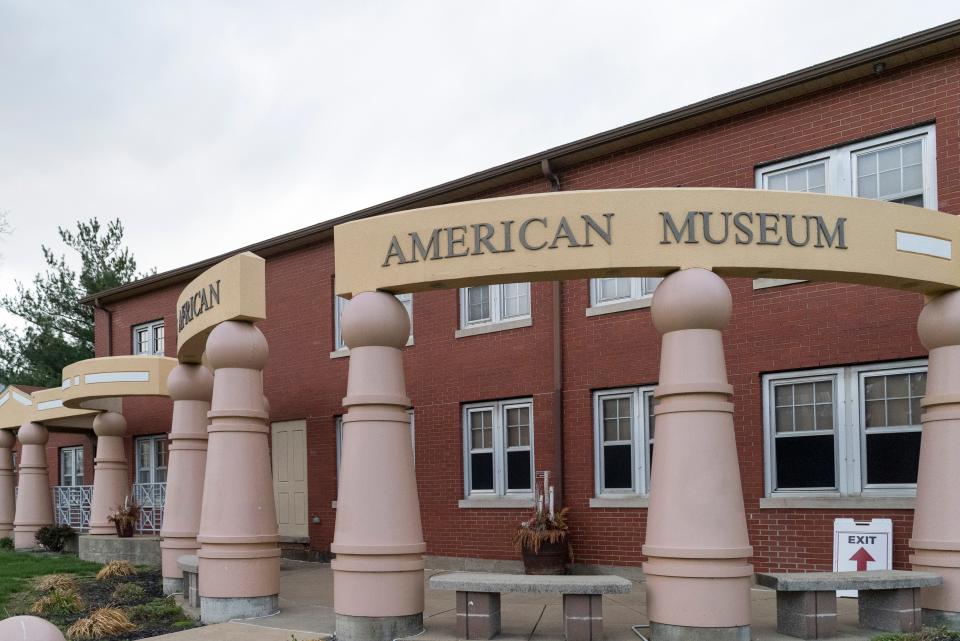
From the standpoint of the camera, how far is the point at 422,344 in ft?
56.6

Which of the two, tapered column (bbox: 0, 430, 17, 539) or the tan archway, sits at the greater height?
the tan archway

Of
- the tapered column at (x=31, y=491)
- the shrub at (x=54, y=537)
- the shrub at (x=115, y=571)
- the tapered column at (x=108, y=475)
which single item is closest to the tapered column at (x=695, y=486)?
the shrub at (x=115, y=571)

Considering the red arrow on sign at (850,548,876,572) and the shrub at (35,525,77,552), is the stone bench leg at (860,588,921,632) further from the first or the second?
the shrub at (35,525,77,552)

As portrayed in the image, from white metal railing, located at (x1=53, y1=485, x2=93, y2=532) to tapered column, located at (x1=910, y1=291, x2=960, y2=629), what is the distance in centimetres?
1951

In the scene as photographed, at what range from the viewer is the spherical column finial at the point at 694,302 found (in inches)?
358

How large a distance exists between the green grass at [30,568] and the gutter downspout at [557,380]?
26.0ft

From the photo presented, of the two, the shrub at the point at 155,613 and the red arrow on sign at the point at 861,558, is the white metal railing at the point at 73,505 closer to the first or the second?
the shrub at the point at 155,613

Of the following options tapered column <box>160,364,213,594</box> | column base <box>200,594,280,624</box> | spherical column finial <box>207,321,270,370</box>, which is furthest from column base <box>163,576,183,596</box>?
spherical column finial <box>207,321,270,370</box>

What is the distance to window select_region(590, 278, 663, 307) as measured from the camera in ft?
47.8

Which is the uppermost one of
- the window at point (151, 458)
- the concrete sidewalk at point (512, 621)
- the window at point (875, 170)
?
the window at point (875, 170)

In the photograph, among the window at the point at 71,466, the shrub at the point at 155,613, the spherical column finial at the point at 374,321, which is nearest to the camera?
the spherical column finial at the point at 374,321

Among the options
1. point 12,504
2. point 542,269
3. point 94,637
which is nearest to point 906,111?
point 542,269

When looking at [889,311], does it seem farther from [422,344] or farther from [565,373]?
[422,344]

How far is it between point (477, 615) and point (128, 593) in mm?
6591
